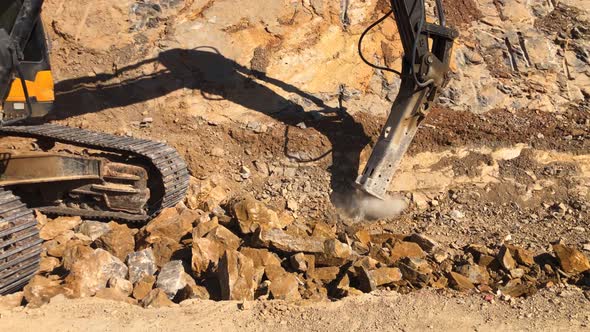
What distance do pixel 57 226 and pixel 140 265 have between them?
1.35 metres

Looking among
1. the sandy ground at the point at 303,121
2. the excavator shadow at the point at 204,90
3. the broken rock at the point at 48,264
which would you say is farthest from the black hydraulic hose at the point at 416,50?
the broken rock at the point at 48,264

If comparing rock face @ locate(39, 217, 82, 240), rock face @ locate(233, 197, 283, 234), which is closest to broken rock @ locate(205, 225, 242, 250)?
rock face @ locate(233, 197, 283, 234)

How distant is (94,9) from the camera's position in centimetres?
872

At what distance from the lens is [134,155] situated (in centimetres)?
689

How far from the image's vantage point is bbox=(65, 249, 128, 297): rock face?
5426 millimetres

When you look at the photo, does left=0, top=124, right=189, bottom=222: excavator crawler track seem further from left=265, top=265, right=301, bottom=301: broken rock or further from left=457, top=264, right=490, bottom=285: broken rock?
left=457, top=264, right=490, bottom=285: broken rock

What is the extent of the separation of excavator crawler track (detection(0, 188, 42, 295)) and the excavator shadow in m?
2.60

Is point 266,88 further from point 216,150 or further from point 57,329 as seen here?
point 57,329

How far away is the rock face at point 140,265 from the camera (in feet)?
18.9

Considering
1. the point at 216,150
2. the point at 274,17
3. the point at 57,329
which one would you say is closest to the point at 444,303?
the point at 57,329

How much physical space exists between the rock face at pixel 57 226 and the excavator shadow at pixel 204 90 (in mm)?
1696

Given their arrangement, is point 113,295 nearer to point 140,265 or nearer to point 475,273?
point 140,265

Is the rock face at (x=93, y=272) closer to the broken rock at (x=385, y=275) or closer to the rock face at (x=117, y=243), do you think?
the rock face at (x=117, y=243)

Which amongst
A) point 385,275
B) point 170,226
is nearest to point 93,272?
point 170,226
